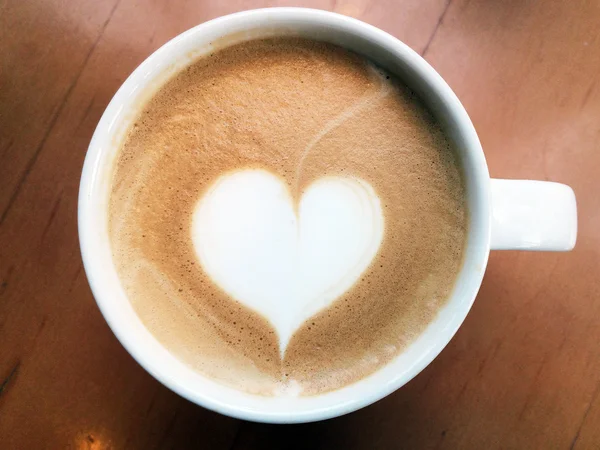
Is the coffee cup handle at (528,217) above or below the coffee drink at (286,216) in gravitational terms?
above

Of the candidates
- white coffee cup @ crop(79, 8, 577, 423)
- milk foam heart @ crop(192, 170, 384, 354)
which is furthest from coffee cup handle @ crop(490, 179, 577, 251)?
milk foam heart @ crop(192, 170, 384, 354)

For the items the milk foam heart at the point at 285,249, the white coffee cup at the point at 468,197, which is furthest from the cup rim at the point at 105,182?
the milk foam heart at the point at 285,249

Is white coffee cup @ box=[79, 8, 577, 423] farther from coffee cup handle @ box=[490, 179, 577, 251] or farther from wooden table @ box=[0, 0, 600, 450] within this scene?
wooden table @ box=[0, 0, 600, 450]

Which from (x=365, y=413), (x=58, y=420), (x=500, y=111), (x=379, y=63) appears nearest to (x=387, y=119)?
(x=379, y=63)

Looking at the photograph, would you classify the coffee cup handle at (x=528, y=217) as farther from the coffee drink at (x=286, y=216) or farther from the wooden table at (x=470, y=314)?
the wooden table at (x=470, y=314)

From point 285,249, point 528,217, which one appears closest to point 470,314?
point 528,217

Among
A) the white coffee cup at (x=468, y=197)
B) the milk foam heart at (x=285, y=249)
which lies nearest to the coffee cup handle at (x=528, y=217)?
the white coffee cup at (x=468, y=197)

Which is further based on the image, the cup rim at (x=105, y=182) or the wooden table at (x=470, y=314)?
the wooden table at (x=470, y=314)
